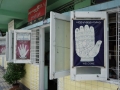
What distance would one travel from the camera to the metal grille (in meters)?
5.92

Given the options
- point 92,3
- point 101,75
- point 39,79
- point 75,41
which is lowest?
point 39,79

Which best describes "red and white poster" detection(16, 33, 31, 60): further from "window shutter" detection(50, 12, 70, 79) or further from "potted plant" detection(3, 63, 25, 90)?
"window shutter" detection(50, 12, 70, 79)

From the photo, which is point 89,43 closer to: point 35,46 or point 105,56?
point 105,56

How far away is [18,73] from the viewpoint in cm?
684

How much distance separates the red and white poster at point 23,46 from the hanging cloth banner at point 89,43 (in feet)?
10.8

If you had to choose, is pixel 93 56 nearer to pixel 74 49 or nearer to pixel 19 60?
pixel 74 49

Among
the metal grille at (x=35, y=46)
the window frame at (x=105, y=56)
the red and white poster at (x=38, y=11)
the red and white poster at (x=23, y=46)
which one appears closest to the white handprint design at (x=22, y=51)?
the red and white poster at (x=23, y=46)

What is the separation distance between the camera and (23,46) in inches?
237

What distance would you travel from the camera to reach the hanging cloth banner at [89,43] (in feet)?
10.1

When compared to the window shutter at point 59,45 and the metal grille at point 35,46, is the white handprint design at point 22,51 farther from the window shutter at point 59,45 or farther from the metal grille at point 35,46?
the window shutter at point 59,45

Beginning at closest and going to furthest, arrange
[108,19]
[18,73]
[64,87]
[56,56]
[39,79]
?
[56,56] → [108,19] → [64,87] → [39,79] → [18,73]

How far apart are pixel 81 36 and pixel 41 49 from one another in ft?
9.84

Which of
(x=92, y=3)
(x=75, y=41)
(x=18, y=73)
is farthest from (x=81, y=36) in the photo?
(x=18, y=73)

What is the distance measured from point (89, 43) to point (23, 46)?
3.59 m
